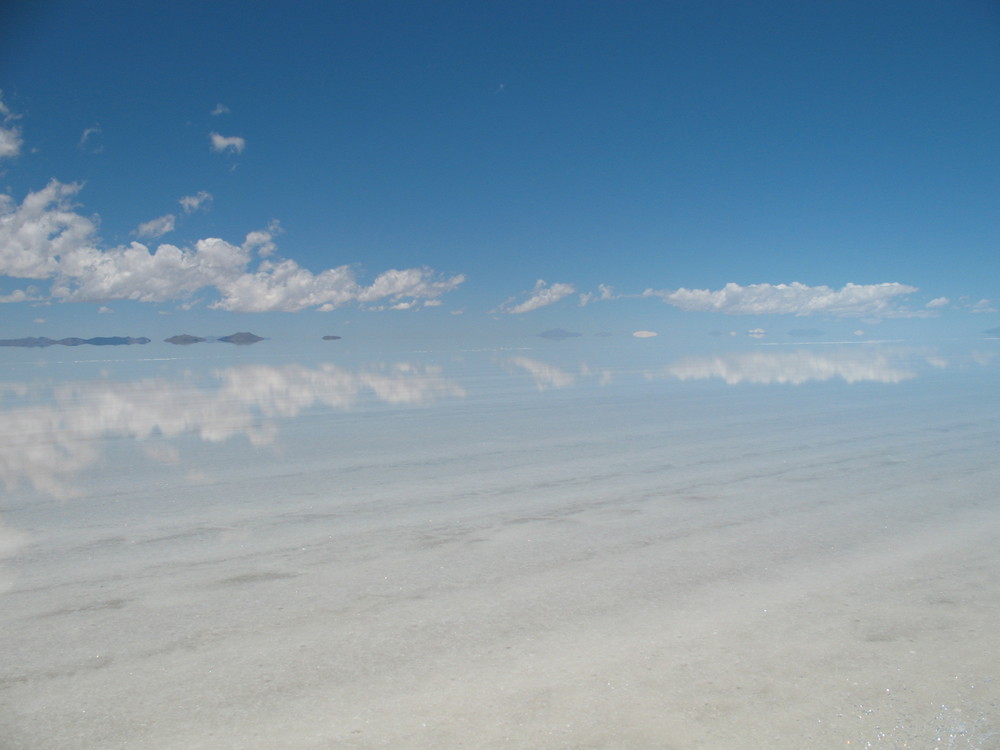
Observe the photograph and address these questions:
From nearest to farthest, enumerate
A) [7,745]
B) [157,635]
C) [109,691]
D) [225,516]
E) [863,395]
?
[7,745], [109,691], [157,635], [225,516], [863,395]

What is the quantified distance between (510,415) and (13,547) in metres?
8.27

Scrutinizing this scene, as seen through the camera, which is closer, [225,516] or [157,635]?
[157,635]

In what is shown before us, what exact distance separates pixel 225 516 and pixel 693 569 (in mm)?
3803

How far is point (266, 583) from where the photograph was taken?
409 centimetres

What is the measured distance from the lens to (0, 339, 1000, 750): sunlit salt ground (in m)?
2.71

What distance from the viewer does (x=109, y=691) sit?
115 inches

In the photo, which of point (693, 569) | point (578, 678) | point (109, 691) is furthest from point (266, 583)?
point (693, 569)

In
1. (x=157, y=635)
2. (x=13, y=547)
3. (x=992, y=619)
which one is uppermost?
(x=13, y=547)

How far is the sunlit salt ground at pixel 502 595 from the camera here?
271 cm

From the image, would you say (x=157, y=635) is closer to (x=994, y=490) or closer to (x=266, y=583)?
(x=266, y=583)

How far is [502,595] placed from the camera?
3.90 m

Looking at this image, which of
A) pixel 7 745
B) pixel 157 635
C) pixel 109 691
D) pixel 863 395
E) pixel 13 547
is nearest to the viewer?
pixel 7 745

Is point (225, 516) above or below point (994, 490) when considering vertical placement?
A: above

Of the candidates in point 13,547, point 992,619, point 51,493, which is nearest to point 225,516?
point 13,547
